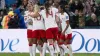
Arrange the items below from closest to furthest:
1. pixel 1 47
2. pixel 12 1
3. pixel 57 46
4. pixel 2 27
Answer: pixel 57 46 < pixel 1 47 < pixel 2 27 < pixel 12 1

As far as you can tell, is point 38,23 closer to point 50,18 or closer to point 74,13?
point 50,18

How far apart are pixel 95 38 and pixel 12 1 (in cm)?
697

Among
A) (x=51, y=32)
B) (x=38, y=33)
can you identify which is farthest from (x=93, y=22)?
(x=51, y=32)

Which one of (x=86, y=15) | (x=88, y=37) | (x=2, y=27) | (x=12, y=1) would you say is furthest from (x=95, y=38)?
(x=12, y=1)

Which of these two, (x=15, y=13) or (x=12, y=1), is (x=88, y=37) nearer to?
(x=15, y=13)

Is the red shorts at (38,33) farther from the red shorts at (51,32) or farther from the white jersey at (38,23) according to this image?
the red shorts at (51,32)

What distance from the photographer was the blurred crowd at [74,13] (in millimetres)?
23850

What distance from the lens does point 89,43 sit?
22.3 metres

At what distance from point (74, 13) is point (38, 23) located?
7059 mm

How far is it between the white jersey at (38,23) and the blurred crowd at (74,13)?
4.89 m

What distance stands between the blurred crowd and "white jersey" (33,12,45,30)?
16.1 feet

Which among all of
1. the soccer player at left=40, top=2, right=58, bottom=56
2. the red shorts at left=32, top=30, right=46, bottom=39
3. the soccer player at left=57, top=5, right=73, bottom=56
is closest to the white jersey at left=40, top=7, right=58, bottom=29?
the soccer player at left=40, top=2, right=58, bottom=56

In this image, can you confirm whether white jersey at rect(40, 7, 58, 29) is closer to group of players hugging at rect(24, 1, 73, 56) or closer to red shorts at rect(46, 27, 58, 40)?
group of players hugging at rect(24, 1, 73, 56)

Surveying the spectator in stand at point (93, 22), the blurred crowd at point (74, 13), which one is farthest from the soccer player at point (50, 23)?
the spectator in stand at point (93, 22)
